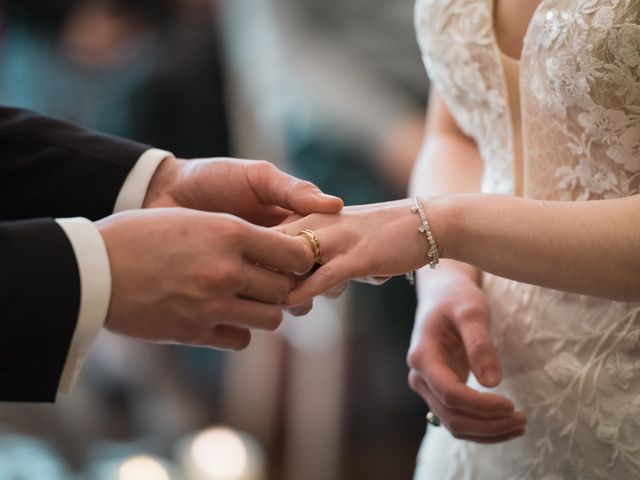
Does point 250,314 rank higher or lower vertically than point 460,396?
higher

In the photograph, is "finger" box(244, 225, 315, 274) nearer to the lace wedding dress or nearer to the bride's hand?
the bride's hand

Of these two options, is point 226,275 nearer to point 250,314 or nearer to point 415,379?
point 250,314

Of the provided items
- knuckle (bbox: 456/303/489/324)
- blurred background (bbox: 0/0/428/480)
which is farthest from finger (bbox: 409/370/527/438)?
blurred background (bbox: 0/0/428/480)

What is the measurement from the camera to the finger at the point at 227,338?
3.92ft

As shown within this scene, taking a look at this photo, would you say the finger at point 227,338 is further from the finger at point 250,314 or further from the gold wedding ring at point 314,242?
the gold wedding ring at point 314,242

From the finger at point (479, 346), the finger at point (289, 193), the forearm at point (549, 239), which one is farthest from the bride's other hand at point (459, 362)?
the finger at point (289, 193)

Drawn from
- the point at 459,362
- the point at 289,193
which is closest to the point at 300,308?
the point at 289,193

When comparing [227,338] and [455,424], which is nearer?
[227,338]

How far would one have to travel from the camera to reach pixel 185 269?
1115mm

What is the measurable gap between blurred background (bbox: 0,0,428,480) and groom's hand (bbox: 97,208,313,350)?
2.06 m

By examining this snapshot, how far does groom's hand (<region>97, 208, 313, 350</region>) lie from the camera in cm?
111

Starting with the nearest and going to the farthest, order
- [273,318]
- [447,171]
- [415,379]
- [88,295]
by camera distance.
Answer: [88,295] → [273,318] → [415,379] → [447,171]

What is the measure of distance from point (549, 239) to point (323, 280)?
30 centimetres

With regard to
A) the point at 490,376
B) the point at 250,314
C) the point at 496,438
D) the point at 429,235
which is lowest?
the point at 496,438
